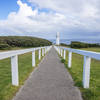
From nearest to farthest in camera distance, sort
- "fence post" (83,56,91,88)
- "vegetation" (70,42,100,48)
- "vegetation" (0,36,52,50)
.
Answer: "fence post" (83,56,91,88) → "vegetation" (0,36,52,50) → "vegetation" (70,42,100,48)

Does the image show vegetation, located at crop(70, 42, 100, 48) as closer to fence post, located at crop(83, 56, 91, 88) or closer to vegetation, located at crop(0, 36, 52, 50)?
vegetation, located at crop(0, 36, 52, 50)

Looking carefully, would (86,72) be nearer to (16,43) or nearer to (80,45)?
(16,43)

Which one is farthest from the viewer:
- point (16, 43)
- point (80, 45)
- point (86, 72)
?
point (80, 45)

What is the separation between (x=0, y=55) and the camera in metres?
2.64

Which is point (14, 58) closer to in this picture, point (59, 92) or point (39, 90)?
point (39, 90)

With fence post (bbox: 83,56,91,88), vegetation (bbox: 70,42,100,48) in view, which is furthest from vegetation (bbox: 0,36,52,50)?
fence post (bbox: 83,56,91,88)

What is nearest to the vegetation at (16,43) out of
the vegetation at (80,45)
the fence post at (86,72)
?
the vegetation at (80,45)

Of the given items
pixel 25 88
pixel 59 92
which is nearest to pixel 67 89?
pixel 59 92

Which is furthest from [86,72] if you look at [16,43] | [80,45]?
[80,45]

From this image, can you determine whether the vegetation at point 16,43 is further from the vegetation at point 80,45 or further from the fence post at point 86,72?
the fence post at point 86,72

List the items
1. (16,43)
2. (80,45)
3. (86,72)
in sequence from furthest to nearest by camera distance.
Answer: (80,45) → (16,43) → (86,72)

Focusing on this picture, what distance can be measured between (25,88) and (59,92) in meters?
0.99

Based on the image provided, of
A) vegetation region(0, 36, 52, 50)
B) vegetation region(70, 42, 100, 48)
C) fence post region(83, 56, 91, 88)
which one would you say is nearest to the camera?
fence post region(83, 56, 91, 88)

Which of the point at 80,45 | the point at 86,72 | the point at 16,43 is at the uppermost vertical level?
the point at 16,43
